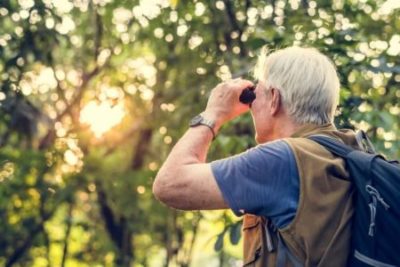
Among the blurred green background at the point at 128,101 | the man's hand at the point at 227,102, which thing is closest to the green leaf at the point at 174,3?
the blurred green background at the point at 128,101

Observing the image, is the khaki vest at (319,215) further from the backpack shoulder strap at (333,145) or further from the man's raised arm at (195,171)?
the man's raised arm at (195,171)

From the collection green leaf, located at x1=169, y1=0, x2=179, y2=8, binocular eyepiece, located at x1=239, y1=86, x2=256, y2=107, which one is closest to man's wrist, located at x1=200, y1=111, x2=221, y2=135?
binocular eyepiece, located at x1=239, y1=86, x2=256, y2=107

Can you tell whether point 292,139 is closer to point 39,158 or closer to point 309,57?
point 309,57

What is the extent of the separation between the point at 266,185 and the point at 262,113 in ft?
1.19

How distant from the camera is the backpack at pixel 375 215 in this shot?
98.7 inches

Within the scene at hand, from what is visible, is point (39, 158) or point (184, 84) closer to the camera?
point (39, 158)

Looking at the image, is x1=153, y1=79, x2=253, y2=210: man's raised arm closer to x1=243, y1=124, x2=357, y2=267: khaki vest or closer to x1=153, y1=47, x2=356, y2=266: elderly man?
x1=153, y1=47, x2=356, y2=266: elderly man

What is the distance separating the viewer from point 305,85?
277 cm

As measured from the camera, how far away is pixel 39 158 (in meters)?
6.35

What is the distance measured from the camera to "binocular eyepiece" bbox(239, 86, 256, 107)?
115 inches

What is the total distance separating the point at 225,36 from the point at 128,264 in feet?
8.22

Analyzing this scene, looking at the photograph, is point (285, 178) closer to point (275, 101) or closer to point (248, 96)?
point (275, 101)

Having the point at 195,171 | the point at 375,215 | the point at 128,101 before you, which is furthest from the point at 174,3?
the point at 375,215

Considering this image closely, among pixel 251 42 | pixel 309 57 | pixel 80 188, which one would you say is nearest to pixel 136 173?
pixel 80 188
